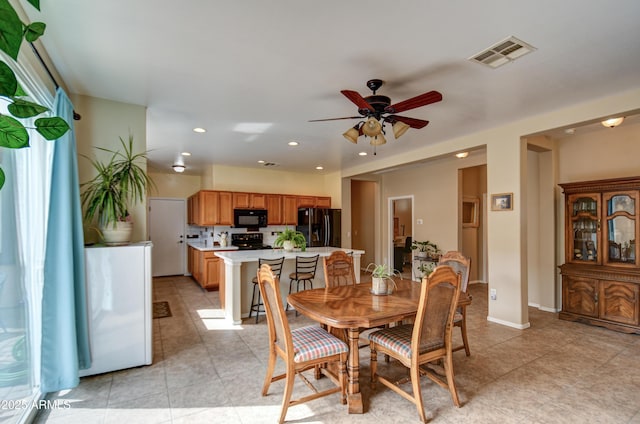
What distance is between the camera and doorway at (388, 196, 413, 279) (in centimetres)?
798

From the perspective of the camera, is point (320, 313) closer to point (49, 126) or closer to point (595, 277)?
point (49, 126)

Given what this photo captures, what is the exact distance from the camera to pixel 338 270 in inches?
136

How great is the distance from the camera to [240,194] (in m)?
6.94

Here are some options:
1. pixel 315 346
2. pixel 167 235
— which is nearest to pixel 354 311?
pixel 315 346

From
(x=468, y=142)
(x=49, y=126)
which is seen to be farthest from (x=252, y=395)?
(x=468, y=142)

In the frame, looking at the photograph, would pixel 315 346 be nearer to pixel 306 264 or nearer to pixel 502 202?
pixel 306 264

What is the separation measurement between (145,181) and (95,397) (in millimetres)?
2027

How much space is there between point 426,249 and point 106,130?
611 centimetres

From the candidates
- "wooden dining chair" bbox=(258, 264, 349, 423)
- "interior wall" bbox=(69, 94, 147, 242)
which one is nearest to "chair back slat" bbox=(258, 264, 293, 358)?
"wooden dining chair" bbox=(258, 264, 349, 423)

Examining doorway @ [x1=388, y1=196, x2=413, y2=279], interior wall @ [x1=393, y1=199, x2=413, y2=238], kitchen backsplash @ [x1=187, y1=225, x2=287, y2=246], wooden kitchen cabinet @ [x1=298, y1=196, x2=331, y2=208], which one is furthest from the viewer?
interior wall @ [x1=393, y1=199, x2=413, y2=238]

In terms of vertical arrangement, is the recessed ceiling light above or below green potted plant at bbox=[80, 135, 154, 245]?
above

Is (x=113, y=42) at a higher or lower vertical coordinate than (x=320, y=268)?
higher

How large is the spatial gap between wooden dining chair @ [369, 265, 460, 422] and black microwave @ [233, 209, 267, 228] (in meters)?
5.00

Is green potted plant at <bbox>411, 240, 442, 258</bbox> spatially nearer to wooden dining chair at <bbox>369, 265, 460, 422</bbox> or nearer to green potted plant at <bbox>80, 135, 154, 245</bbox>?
wooden dining chair at <bbox>369, 265, 460, 422</bbox>
